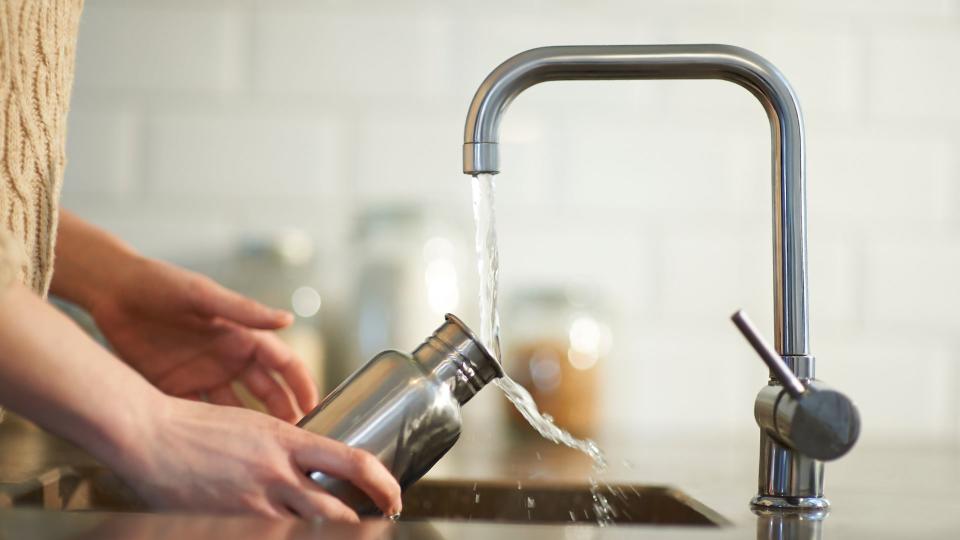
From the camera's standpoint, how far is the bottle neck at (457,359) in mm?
700

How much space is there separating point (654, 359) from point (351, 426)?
886 millimetres

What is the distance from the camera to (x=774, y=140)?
0.72 meters

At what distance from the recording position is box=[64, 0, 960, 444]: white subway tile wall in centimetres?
147

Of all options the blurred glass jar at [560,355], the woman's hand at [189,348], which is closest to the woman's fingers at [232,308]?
the woman's hand at [189,348]

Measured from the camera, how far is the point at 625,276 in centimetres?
150

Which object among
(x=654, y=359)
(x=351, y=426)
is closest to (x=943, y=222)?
(x=654, y=359)

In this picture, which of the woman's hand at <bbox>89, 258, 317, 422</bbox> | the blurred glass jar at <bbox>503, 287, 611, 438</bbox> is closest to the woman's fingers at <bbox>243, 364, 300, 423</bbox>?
the woman's hand at <bbox>89, 258, 317, 422</bbox>

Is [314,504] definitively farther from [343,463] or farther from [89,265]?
[89,265]

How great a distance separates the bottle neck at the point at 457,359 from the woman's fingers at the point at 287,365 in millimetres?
279

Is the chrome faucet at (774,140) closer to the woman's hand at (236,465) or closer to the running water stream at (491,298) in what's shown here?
the running water stream at (491,298)

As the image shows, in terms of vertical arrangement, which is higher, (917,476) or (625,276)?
(625,276)

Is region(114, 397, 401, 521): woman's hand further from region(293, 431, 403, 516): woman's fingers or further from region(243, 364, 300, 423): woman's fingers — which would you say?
region(243, 364, 300, 423): woman's fingers

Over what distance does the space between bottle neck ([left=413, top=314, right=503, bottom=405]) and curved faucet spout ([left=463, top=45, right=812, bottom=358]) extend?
0.12m

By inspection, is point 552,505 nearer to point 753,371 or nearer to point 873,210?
point 753,371
